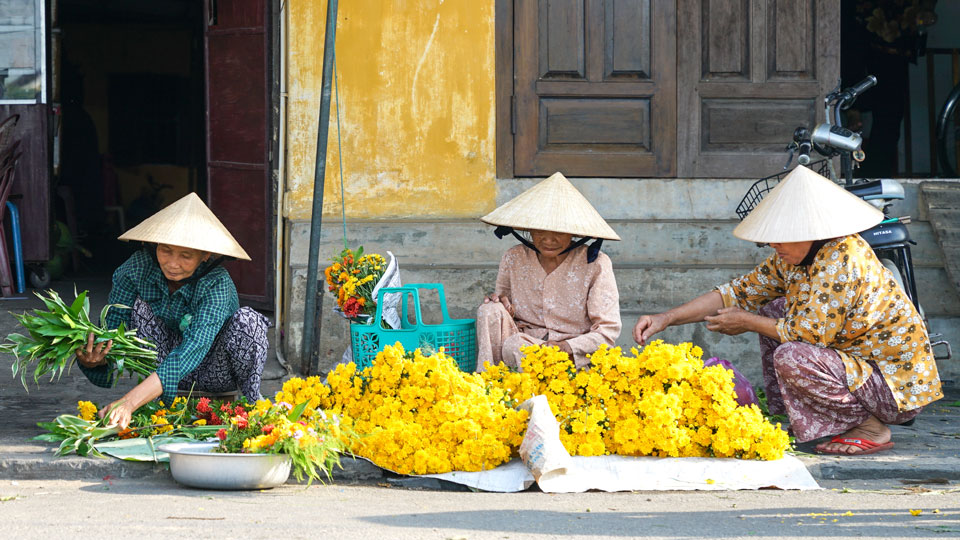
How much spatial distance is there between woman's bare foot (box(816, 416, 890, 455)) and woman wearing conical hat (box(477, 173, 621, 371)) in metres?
1.04

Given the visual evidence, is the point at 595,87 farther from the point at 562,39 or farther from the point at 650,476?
the point at 650,476

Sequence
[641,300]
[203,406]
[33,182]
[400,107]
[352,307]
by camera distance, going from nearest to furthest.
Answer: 1. [203,406]
2. [352,307]
3. [641,300]
4. [400,107]
5. [33,182]

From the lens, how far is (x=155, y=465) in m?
4.47

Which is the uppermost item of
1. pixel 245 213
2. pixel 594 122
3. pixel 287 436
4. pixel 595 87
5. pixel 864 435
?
pixel 595 87

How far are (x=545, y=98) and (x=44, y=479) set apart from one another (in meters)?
3.69

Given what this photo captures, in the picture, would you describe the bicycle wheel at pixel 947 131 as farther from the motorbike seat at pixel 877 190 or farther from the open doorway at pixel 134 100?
the open doorway at pixel 134 100

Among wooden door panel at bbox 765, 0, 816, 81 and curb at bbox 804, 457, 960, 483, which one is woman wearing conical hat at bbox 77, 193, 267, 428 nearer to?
curb at bbox 804, 457, 960, 483

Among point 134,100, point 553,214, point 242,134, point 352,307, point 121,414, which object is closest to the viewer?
point 121,414

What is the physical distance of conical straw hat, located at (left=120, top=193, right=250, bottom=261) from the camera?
190 inches

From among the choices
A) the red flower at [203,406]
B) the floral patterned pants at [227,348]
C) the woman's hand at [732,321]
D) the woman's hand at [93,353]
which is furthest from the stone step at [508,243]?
the woman's hand at [93,353]

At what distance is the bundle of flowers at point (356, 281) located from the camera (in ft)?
17.4

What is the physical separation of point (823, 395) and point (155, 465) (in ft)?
9.10

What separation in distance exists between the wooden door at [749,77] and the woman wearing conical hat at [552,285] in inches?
70.2

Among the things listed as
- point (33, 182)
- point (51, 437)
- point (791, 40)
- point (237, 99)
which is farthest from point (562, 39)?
point (33, 182)
